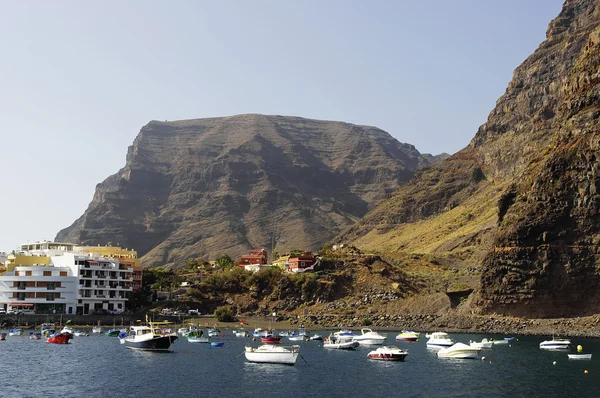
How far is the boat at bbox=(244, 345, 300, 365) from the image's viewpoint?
9825cm

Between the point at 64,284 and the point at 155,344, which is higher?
the point at 64,284

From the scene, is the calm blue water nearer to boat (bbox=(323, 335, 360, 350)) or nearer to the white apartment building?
boat (bbox=(323, 335, 360, 350))

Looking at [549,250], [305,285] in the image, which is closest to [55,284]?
[305,285]

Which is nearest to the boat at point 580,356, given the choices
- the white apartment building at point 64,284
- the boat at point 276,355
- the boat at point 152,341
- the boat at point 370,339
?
the boat at point 370,339

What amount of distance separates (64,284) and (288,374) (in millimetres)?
97532

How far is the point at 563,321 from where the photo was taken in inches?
5684

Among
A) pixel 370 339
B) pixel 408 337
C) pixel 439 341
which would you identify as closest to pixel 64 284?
pixel 370 339

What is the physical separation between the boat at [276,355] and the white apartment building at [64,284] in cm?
8486

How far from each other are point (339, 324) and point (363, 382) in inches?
3454

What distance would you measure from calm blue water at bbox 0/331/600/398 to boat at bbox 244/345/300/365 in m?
1.25

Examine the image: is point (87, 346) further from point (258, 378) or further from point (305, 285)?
point (305, 285)

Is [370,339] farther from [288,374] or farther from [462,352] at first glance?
[288,374]

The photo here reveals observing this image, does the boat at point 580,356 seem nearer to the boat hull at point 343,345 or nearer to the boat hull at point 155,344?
the boat hull at point 343,345

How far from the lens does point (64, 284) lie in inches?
6722
